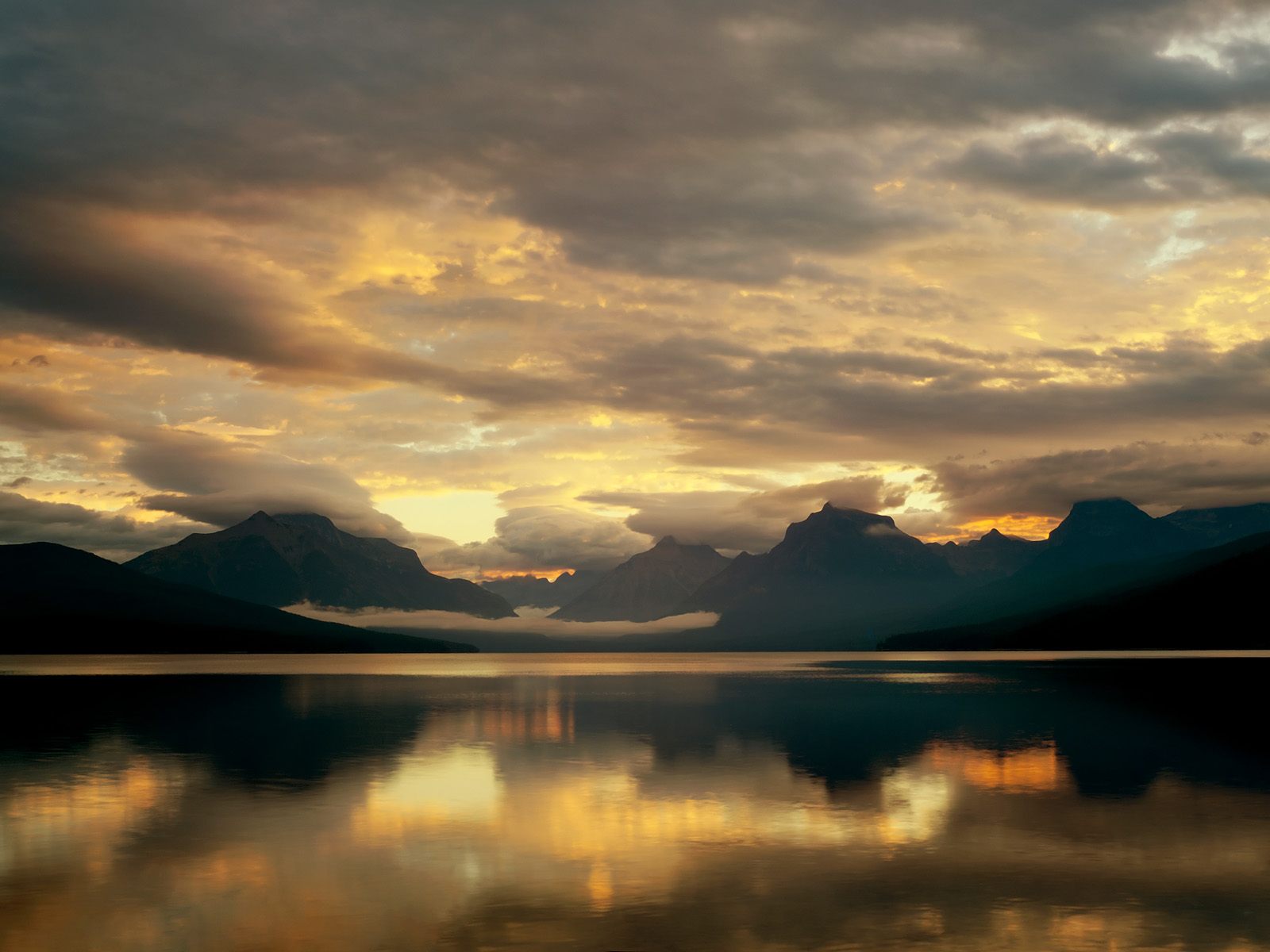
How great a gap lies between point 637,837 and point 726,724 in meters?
51.2

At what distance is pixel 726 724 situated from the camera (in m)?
89.6

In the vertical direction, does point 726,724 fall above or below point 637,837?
below

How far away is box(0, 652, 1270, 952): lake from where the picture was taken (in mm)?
27422

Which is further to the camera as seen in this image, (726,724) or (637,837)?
(726,724)

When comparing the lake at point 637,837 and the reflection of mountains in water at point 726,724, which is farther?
the reflection of mountains in water at point 726,724

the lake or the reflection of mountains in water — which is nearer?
the lake

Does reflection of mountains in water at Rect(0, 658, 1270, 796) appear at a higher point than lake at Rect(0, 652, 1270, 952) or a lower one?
lower

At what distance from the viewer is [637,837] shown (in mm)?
39469

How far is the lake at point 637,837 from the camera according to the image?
27422 millimetres

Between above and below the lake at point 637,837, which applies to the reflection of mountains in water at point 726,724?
below

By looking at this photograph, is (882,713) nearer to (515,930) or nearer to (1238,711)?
(1238,711)

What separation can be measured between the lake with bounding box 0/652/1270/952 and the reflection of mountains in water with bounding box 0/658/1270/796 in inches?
25.6

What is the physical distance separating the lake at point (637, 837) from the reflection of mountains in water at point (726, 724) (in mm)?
651

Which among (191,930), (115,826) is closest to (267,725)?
(115,826)
